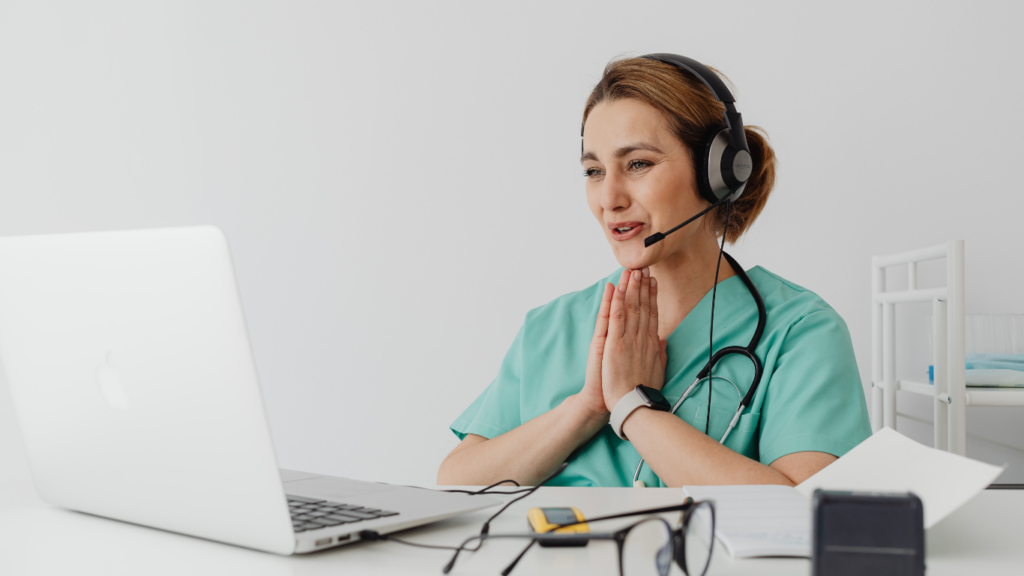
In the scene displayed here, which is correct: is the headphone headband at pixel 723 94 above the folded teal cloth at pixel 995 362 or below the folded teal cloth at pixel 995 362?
above

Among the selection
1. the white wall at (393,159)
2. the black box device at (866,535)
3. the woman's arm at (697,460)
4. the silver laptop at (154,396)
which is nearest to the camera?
the black box device at (866,535)

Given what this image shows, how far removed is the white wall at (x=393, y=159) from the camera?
2086 millimetres

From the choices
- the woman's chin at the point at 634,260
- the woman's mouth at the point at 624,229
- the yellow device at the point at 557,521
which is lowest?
the yellow device at the point at 557,521

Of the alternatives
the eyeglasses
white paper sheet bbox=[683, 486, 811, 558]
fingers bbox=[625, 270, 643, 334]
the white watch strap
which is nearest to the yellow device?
the eyeglasses

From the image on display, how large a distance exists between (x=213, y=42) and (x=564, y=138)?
1.14 meters

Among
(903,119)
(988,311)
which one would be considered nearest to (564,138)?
(903,119)

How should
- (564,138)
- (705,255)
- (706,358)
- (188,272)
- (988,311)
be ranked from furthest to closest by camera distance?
(564,138) → (988,311) → (705,255) → (706,358) → (188,272)

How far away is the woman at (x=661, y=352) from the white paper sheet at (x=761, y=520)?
0.75 ft

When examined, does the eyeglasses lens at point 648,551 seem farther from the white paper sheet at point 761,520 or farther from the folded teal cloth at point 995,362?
the folded teal cloth at point 995,362

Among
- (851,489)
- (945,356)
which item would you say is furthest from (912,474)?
(945,356)

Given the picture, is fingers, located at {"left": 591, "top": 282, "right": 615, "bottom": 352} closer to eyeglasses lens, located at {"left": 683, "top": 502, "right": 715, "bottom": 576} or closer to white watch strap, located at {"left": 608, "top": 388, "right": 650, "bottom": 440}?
white watch strap, located at {"left": 608, "top": 388, "right": 650, "bottom": 440}

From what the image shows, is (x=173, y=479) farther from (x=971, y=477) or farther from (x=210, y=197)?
(x=210, y=197)

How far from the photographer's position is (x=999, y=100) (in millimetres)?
2023

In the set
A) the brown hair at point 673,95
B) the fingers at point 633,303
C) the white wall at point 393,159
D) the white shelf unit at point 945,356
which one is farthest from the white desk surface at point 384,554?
the white wall at point 393,159
